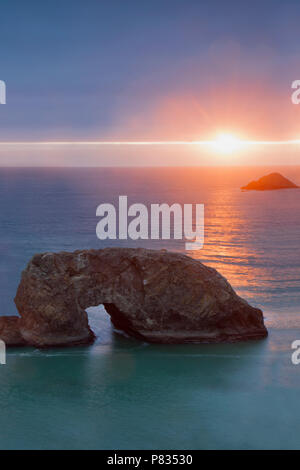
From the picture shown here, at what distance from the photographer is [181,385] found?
31.0 meters

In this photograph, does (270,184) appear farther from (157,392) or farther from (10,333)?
(157,392)

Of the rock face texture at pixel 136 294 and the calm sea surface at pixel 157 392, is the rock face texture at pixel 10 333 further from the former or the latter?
the calm sea surface at pixel 157 392

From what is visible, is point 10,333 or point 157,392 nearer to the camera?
point 157,392

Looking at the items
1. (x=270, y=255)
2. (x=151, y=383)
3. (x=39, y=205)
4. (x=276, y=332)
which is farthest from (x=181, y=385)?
(x=39, y=205)

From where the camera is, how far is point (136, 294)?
35250 mm

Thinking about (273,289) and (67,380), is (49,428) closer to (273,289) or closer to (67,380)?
(67,380)

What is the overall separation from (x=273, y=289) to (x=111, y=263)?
2085 centimetres

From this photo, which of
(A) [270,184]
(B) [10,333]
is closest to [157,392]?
(B) [10,333]

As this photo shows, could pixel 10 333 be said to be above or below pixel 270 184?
below

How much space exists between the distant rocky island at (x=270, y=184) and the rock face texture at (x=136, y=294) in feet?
519

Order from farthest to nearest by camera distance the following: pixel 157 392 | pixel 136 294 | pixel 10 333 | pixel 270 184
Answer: pixel 270 184, pixel 136 294, pixel 10 333, pixel 157 392

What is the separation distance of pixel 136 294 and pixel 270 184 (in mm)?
163502

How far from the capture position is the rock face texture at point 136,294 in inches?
1363

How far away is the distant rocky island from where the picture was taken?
628ft
